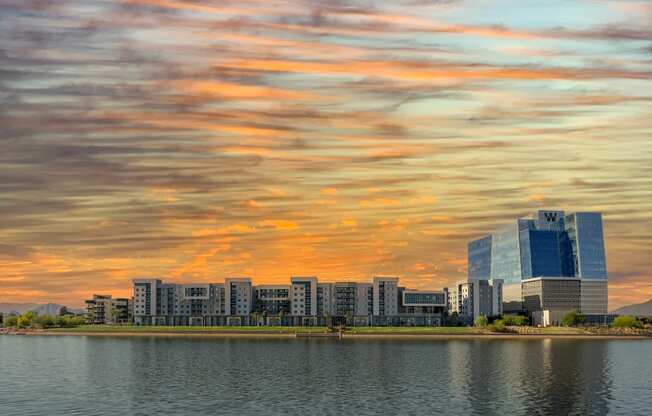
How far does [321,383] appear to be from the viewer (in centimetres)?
11050

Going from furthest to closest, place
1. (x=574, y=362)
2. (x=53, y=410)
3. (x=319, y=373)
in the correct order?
1. (x=574, y=362)
2. (x=319, y=373)
3. (x=53, y=410)

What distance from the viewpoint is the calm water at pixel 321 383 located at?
3460 inches

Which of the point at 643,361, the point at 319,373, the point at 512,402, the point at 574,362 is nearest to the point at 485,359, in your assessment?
the point at 574,362

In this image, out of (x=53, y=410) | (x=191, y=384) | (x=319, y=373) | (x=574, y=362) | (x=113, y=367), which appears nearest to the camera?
(x=53, y=410)

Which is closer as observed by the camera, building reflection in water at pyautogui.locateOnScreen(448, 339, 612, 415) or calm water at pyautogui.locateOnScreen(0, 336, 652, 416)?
calm water at pyautogui.locateOnScreen(0, 336, 652, 416)

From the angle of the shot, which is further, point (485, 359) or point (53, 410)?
point (485, 359)

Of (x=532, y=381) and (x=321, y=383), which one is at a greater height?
(x=321, y=383)

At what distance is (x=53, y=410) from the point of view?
8481cm

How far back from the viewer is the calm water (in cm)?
8788

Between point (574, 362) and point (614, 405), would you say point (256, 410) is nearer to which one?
point (614, 405)

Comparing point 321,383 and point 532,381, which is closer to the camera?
point 321,383

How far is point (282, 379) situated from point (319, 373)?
1051 cm

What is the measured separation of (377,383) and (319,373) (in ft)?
51.0

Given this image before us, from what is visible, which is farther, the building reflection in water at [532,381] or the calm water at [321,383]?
the building reflection in water at [532,381]
